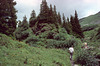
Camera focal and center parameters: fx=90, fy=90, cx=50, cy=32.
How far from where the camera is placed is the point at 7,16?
20.1 metres

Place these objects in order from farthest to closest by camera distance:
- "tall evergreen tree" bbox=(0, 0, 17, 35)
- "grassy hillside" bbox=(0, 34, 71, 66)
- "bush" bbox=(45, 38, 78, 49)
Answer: "bush" bbox=(45, 38, 78, 49)
"tall evergreen tree" bbox=(0, 0, 17, 35)
"grassy hillside" bbox=(0, 34, 71, 66)

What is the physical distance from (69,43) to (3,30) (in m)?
14.9

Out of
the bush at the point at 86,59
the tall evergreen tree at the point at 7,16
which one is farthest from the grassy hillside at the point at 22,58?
the tall evergreen tree at the point at 7,16

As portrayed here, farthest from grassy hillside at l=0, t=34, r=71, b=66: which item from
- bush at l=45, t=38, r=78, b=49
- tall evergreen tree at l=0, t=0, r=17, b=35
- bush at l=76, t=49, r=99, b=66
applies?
bush at l=45, t=38, r=78, b=49

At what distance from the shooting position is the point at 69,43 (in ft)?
71.1

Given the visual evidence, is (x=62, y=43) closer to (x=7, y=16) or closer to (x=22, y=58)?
(x=7, y=16)

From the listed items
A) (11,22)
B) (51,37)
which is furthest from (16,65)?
(51,37)

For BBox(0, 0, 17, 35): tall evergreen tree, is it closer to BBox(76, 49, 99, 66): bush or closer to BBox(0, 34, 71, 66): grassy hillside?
BBox(0, 34, 71, 66): grassy hillside

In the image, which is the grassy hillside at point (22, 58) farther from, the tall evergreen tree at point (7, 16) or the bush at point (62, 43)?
the bush at point (62, 43)

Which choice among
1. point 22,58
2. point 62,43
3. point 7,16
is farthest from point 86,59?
point 7,16

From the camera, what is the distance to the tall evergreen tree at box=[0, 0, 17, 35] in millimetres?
18609

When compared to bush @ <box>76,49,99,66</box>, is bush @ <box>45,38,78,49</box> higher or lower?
higher

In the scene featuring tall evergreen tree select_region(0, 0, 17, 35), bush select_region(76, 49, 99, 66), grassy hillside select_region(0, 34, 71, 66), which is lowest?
bush select_region(76, 49, 99, 66)

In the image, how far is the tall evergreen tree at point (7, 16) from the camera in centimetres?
1861
